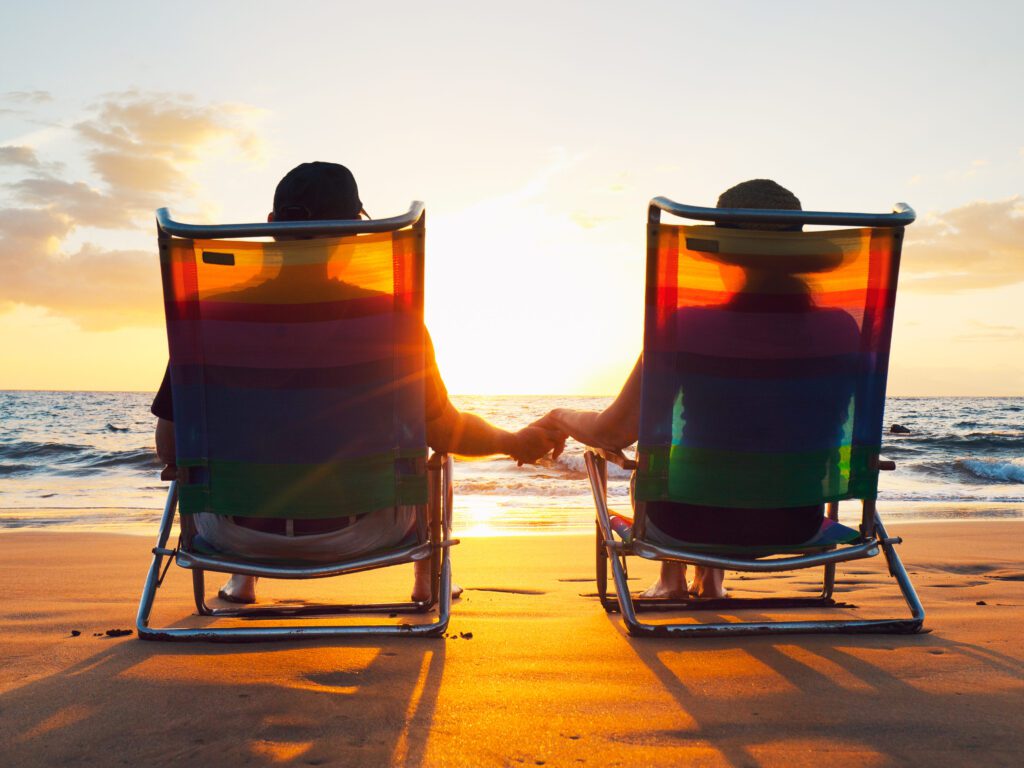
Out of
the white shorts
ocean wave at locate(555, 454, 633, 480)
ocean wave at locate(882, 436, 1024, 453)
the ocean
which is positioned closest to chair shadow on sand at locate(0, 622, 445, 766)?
the white shorts

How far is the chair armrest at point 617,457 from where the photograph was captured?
2.76 metres

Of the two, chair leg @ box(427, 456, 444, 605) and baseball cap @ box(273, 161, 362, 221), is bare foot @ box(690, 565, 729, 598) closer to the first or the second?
chair leg @ box(427, 456, 444, 605)

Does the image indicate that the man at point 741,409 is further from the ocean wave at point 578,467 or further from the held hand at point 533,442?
the ocean wave at point 578,467

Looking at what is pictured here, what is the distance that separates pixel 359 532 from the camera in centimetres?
279

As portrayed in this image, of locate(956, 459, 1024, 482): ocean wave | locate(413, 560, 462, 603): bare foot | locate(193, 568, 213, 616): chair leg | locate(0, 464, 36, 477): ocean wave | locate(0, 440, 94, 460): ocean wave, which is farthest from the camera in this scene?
locate(0, 440, 94, 460): ocean wave

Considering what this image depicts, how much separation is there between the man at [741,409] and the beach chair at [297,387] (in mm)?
733

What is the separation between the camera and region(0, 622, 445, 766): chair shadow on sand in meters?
1.71

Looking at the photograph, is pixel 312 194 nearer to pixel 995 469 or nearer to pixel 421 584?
pixel 421 584

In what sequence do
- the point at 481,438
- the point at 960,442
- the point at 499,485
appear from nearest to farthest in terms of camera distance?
the point at 481,438 < the point at 499,485 < the point at 960,442

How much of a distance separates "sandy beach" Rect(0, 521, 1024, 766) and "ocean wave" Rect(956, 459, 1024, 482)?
15.2 m

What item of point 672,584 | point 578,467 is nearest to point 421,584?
point 672,584

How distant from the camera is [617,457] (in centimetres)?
293

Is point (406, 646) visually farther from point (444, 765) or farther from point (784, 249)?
point (784, 249)

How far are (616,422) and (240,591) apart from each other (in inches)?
76.0
